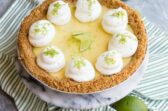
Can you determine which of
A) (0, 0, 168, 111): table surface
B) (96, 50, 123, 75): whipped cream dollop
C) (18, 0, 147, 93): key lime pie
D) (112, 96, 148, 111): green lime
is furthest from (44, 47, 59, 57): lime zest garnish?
(0, 0, 168, 111): table surface

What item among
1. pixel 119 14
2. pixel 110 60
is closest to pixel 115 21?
pixel 119 14

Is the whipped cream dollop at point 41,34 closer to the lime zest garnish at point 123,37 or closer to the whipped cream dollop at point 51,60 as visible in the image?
the whipped cream dollop at point 51,60

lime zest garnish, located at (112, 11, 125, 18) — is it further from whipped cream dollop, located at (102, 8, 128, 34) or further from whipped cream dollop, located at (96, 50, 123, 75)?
whipped cream dollop, located at (96, 50, 123, 75)

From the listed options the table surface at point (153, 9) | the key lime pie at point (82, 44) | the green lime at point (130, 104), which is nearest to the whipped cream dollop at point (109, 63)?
the key lime pie at point (82, 44)

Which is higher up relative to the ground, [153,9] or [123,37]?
[123,37]

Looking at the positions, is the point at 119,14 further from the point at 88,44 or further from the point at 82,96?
the point at 82,96
